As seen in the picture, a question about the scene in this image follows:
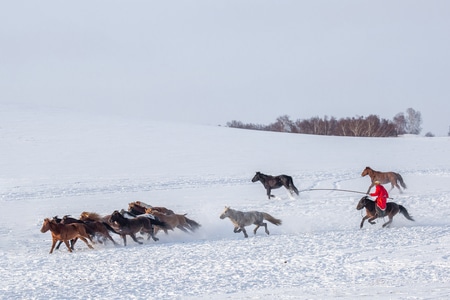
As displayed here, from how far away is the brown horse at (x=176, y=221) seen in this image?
15.6m

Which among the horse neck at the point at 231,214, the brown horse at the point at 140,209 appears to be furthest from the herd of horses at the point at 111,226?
the horse neck at the point at 231,214

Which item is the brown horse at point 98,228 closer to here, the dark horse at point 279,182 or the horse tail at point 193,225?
the horse tail at point 193,225

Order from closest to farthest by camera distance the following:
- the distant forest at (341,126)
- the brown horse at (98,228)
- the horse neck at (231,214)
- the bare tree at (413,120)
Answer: the brown horse at (98,228), the horse neck at (231,214), the distant forest at (341,126), the bare tree at (413,120)

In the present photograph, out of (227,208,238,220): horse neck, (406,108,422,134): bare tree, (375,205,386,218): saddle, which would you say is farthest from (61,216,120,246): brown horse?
(406,108,422,134): bare tree

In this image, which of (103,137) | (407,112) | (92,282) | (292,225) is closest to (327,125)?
(407,112)

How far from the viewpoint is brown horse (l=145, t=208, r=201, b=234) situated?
51.2 feet

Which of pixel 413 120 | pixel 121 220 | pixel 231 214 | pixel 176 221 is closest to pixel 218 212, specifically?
pixel 176 221

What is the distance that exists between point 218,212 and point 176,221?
4.12 m

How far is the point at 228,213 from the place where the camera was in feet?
51.1

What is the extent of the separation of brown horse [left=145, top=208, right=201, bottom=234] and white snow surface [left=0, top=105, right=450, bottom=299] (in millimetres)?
227

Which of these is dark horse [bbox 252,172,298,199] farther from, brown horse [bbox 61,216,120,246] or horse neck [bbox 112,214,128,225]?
brown horse [bbox 61,216,120,246]

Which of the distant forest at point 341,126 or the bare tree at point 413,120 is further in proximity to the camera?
the bare tree at point 413,120

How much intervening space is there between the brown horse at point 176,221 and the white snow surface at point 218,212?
0.23 metres

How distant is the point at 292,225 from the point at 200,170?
630 inches
